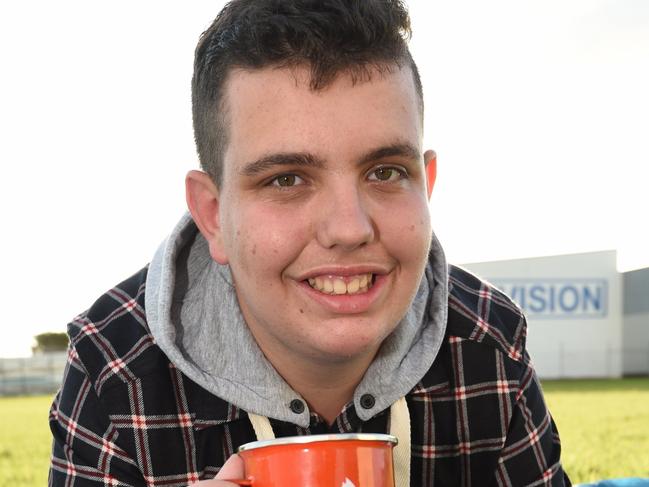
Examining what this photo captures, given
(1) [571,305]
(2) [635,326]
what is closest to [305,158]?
(1) [571,305]

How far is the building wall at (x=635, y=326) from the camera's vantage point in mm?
28406

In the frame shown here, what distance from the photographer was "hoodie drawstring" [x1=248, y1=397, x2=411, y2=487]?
7.99 feet

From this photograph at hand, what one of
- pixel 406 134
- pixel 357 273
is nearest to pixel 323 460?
pixel 357 273

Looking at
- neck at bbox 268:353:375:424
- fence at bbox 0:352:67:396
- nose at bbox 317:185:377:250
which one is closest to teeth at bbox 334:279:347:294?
nose at bbox 317:185:377:250

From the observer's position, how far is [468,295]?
114 inches

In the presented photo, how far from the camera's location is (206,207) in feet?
8.16

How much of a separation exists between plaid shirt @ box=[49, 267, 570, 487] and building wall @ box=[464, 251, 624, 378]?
2252 centimetres

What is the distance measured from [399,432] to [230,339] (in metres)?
0.62

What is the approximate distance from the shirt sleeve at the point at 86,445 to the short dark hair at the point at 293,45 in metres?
0.81

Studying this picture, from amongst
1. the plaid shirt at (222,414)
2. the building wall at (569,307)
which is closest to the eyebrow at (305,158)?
the plaid shirt at (222,414)

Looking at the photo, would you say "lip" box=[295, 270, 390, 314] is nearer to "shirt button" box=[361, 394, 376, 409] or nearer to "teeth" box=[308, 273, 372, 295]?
"teeth" box=[308, 273, 372, 295]

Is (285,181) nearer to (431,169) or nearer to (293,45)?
(293,45)

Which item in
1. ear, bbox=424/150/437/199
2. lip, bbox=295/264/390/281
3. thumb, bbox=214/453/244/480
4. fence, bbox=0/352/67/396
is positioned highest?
ear, bbox=424/150/437/199

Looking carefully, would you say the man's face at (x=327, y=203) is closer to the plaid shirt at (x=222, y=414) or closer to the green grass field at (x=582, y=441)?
the plaid shirt at (x=222, y=414)
